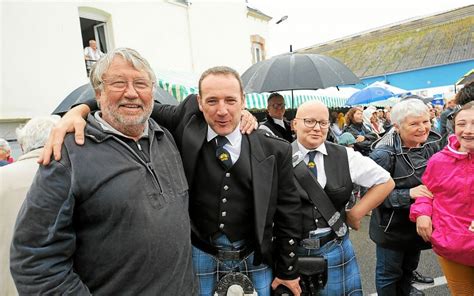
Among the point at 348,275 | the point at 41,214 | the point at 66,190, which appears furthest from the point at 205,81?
the point at 348,275

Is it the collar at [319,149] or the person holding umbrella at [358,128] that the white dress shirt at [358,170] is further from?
the person holding umbrella at [358,128]

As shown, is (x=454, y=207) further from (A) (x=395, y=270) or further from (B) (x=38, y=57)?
(B) (x=38, y=57)

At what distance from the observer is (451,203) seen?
81.7 inches

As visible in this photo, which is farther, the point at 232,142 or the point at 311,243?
the point at 311,243

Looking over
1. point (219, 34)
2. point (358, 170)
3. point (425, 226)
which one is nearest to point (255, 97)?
point (219, 34)

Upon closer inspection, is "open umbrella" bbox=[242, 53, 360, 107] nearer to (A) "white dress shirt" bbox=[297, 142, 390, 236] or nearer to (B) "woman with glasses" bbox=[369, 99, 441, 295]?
(B) "woman with glasses" bbox=[369, 99, 441, 295]

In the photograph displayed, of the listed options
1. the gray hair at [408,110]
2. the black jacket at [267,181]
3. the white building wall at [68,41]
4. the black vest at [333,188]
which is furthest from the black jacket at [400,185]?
the white building wall at [68,41]

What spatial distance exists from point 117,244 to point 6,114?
21.9 feet

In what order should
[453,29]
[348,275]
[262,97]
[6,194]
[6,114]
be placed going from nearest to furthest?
[6,194], [348,275], [6,114], [262,97], [453,29]

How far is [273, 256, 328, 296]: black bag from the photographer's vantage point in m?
1.87

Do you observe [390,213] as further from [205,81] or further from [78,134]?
[78,134]

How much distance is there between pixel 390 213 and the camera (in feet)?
8.20

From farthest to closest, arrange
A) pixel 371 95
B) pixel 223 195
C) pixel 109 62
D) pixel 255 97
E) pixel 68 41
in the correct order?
pixel 371 95 < pixel 255 97 < pixel 68 41 < pixel 223 195 < pixel 109 62

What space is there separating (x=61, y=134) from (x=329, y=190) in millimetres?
1541
